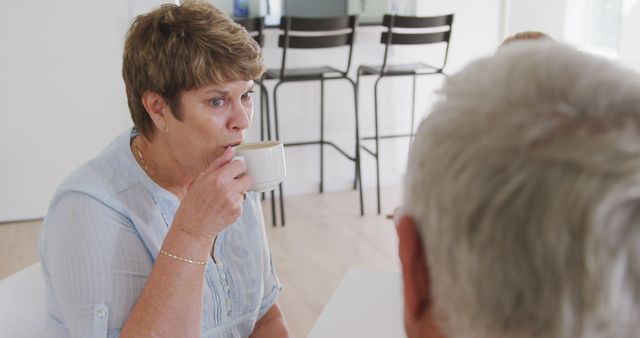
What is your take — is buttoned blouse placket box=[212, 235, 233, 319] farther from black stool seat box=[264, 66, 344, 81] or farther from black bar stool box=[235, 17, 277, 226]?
black stool seat box=[264, 66, 344, 81]

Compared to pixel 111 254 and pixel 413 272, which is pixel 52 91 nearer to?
pixel 111 254

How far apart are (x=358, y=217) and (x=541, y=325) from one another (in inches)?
144

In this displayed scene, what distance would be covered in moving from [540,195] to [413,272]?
0.16m

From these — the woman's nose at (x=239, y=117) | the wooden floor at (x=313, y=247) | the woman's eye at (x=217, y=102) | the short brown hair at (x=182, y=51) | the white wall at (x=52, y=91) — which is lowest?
the wooden floor at (x=313, y=247)

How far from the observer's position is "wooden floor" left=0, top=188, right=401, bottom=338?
314 cm

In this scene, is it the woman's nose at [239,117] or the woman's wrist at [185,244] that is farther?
the woman's nose at [239,117]

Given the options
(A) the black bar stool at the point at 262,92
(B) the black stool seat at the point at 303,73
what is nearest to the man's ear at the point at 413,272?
(A) the black bar stool at the point at 262,92

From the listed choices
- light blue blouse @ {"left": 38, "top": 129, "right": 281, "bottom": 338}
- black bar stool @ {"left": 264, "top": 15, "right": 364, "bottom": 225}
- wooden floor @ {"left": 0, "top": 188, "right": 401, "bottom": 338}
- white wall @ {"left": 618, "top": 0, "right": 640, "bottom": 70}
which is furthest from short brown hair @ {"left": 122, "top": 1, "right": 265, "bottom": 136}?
white wall @ {"left": 618, "top": 0, "right": 640, "bottom": 70}

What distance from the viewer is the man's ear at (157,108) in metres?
1.43

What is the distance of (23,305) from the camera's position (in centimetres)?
131

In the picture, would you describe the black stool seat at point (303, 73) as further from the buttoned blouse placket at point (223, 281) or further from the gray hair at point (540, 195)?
the gray hair at point (540, 195)

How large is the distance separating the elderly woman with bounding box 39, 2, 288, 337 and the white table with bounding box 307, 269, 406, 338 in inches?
9.3

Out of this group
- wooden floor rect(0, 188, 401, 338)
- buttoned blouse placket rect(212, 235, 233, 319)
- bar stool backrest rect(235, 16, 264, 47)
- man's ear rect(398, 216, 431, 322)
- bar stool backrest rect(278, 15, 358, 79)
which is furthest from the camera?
bar stool backrest rect(278, 15, 358, 79)

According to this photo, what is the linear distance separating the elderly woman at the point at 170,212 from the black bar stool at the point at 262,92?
1889 millimetres
